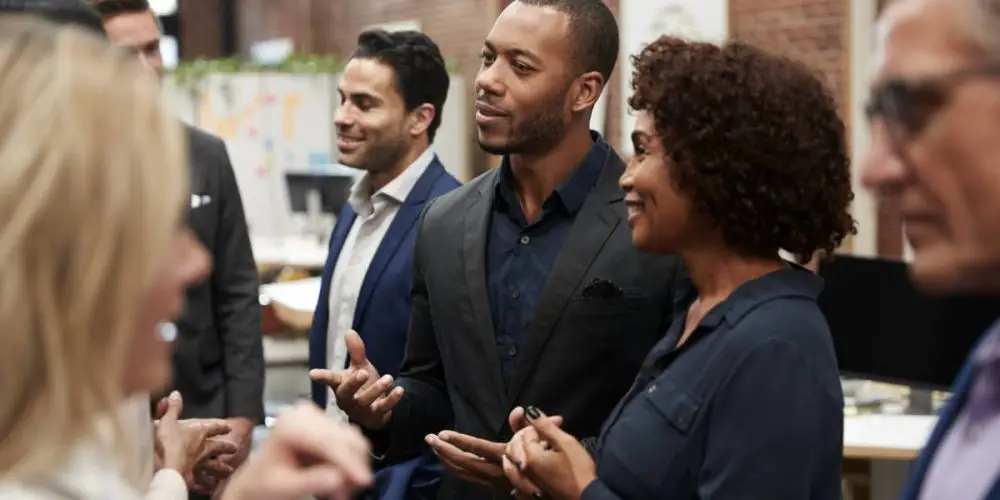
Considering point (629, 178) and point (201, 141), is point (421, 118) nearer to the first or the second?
point (201, 141)

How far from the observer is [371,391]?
231 centimetres

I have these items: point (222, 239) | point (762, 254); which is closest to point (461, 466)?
point (762, 254)

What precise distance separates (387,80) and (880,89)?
255 centimetres

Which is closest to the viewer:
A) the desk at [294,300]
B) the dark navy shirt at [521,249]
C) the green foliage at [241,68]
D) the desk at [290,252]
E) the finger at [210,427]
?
the finger at [210,427]

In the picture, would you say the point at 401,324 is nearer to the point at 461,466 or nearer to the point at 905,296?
Result: the point at 461,466

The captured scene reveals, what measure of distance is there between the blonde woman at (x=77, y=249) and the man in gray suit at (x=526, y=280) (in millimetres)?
1190

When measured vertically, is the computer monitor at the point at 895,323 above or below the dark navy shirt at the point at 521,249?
below

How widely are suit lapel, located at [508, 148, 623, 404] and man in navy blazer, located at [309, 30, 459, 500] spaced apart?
51cm

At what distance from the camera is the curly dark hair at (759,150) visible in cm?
191

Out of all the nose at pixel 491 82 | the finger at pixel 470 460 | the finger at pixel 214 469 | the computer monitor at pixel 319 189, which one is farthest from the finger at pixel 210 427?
the computer monitor at pixel 319 189

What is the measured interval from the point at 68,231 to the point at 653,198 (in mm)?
1243

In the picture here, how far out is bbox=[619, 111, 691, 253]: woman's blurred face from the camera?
6.59 feet

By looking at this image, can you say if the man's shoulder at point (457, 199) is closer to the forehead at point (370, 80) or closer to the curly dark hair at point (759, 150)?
the curly dark hair at point (759, 150)

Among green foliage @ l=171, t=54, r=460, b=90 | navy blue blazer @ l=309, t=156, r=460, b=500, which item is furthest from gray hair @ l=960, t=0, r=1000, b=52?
green foliage @ l=171, t=54, r=460, b=90
